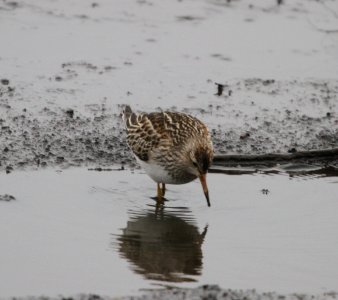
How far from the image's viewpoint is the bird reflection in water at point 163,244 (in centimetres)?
794

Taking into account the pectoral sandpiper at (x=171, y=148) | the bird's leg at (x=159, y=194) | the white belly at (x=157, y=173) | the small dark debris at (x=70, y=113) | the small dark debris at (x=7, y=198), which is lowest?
the bird's leg at (x=159, y=194)

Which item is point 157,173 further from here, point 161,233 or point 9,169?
point 9,169

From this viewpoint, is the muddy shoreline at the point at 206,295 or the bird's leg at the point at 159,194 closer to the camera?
the muddy shoreline at the point at 206,295

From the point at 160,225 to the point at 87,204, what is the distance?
795 millimetres

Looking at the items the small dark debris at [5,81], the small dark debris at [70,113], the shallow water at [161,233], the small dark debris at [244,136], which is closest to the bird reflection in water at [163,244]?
the shallow water at [161,233]

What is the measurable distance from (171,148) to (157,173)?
309 mm

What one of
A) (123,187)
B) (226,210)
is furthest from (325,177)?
(123,187)

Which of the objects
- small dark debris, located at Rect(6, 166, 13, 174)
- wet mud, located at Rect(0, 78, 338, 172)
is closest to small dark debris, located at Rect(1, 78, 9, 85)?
wet mud, located at Rect(0, 78, 338, 172)

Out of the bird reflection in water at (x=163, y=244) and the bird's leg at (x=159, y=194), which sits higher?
the bird reflection in water at (x=163, y=244)

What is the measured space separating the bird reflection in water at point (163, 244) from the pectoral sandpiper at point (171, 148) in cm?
43

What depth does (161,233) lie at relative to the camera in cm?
899

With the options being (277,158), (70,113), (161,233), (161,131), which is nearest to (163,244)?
(161,233)

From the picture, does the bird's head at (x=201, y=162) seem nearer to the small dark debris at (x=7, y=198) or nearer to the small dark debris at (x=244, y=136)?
the small dark debris at (x=7, y=198)

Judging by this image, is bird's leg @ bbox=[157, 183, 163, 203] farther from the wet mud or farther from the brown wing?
the wet mud
